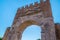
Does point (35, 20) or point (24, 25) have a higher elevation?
point (35, 20)

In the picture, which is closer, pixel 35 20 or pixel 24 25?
pixel 35 20

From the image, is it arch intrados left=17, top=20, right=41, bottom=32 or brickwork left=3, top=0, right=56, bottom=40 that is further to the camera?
arch intrados left=17, top=20, right=41, bottom=32

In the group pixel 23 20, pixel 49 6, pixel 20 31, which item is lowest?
pixel 20 31

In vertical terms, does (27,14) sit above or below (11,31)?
above

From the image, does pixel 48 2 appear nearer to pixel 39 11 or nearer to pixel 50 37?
pixel 39 11

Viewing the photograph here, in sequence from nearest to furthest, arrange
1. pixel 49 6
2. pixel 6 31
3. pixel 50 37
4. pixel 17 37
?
1. pixel 50 37
2. pixel 49 6
3. pixel 17 37
4. pixel 6 31

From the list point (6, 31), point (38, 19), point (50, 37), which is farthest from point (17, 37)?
point (50, 37)

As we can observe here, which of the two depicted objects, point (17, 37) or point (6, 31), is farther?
point (6, 31)

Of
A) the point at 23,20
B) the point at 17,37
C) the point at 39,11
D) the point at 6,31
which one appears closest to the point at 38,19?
the point at 39,11

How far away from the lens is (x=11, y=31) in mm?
13625

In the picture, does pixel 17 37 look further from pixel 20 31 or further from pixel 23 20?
pixel 23 20

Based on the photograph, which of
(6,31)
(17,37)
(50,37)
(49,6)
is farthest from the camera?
(6,31)

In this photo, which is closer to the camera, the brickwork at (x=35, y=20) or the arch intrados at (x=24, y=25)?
the brickwork at (x=35, y=20)

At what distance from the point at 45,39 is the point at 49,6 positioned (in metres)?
2.88
